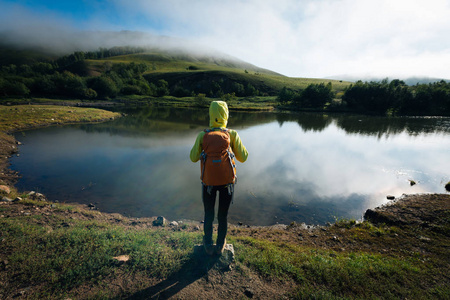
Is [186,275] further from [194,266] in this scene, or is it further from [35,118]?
[35,118]

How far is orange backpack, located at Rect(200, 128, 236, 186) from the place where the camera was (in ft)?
15.2

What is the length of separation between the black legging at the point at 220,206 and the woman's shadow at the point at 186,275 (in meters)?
0.45

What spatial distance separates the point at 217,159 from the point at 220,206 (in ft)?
4.49

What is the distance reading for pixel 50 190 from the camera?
479 inches

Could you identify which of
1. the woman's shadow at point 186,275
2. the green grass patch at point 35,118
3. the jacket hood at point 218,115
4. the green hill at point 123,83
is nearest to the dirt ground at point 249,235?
the woman's shadow at point 186,275

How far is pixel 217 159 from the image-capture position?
4.71 metres

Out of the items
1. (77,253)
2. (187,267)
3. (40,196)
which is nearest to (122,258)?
(77,253)

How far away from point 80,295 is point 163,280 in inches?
65.8

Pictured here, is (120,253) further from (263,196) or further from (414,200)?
(414,200)

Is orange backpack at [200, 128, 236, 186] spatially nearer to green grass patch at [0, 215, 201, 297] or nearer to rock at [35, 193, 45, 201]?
green grass patch at [0, 215, 201, 297]

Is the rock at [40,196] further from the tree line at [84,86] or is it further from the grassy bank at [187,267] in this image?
the tree line at [84,86]

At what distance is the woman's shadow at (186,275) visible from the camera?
434cm

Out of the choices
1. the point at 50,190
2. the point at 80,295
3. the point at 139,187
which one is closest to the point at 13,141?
the point at 50,190

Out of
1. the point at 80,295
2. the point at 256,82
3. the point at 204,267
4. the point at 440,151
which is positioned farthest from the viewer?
the point at 256,82
